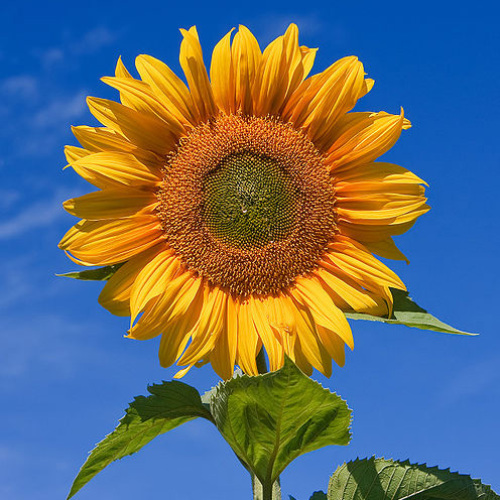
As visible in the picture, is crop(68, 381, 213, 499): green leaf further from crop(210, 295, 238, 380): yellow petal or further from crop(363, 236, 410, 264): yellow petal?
crop(363, 236, 410, 264): yellow petal

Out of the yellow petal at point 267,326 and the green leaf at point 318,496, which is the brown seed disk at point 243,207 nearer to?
the yellow petal at point 267,326

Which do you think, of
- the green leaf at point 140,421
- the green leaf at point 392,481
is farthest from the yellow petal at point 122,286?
the green leaf at point 392,481

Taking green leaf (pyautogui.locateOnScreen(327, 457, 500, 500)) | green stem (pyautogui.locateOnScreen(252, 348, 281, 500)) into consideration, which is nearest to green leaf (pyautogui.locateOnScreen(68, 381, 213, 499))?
green stem (pyautogui.locateOnScreen(252, 348, 281, 500))

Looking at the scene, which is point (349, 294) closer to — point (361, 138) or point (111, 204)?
point (361, 138)

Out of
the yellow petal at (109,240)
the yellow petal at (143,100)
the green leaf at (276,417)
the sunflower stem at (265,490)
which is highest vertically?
the yellow petal at (143,100)

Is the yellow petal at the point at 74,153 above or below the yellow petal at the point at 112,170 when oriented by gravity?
above

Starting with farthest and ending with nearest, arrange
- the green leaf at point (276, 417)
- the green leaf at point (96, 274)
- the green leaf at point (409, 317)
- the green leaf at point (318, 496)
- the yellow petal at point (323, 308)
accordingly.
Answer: the green leaf at point (318, 496) < the green leaf at point (96, 274) < the yellow petal at point (323, 308) < the green leaf at point (409, 317) < the green leaf at point (276, 417)

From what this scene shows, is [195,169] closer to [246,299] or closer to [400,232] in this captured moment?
[246,299]

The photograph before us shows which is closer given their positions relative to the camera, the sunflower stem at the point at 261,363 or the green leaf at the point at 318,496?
the sunflower stem at the point at 261,363
